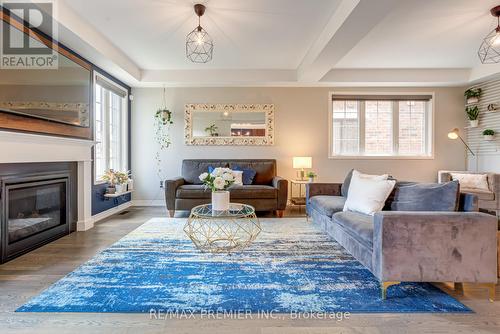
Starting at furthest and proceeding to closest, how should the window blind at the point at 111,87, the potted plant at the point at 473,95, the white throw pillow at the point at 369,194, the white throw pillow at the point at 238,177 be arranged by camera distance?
1. the potted plant at the point at 473,95
2. the white throw pillow at the point at 238,177
3. the window blind at the point at 111,87
4. the white throw pillow at the point at 369,194

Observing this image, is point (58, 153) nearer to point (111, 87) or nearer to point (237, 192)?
point (111, 87)

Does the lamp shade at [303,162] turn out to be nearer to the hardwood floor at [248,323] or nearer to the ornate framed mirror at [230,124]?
the ornate framed mirror at [230,124]

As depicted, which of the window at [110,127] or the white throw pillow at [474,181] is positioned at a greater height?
the window at [110,127]

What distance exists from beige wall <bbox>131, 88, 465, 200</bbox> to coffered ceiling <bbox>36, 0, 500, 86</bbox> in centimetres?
33

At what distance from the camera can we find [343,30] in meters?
2.94

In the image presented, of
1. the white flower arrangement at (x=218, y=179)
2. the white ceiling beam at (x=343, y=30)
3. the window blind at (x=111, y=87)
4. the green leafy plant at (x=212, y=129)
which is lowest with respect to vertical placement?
the white flower arrangement at (x=218, y=179)

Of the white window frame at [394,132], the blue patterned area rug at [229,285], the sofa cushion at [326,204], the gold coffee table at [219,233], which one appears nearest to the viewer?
the blue patterned area rug at [229,285]

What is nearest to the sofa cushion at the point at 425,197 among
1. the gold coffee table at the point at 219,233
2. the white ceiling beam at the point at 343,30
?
the gold coffee table at the point at 219,233

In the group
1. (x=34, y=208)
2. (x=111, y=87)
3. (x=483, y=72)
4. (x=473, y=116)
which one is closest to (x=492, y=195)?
(x=473, y=116)

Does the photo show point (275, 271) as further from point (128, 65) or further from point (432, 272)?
point (128, 65)

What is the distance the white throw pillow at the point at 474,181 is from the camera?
14.1 ft

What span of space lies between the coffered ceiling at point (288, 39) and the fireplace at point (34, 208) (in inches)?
64.1

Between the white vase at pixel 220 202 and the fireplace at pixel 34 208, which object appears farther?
the white vase at pixel 220 202

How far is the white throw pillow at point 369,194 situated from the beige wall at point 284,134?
252cm
